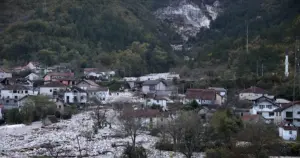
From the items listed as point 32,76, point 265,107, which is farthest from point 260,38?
point 32,76

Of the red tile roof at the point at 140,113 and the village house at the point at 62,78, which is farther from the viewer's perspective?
the village house at the point at 62,78

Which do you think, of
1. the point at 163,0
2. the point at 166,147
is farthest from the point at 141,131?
the point at 163,0

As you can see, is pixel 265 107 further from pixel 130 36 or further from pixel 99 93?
pixel 130 36

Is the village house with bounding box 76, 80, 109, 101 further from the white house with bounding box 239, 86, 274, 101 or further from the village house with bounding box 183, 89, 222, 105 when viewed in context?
the white house with bounding box 239, 86, 274, 101

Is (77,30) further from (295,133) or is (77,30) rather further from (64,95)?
(295,133)

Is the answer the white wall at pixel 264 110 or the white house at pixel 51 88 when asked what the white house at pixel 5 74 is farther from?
the white wall at pixel 264 110

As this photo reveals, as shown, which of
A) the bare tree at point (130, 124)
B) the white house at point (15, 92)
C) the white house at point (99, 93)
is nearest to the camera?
the bare tree at point (130, 124)

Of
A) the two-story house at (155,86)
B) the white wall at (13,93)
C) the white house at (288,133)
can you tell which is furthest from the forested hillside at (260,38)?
the white wall at (13,93)
